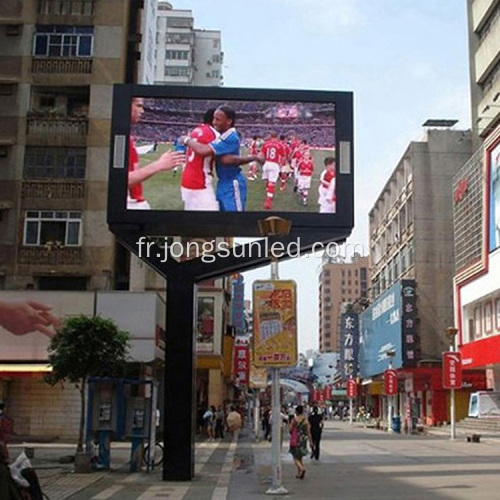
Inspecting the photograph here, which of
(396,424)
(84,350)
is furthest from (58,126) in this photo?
(396,424)

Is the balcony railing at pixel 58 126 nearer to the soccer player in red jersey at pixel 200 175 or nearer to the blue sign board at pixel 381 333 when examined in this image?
the soccer player in red jersey at pixel 200 175

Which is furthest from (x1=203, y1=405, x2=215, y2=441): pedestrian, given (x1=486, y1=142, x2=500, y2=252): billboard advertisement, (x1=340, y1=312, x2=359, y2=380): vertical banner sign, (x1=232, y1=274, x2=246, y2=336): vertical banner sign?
(x1=340, y1=312, x2=359, y2=380): vertical banner sign

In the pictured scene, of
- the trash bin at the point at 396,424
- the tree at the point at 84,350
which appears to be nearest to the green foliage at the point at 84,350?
the tree at the point at 84,350

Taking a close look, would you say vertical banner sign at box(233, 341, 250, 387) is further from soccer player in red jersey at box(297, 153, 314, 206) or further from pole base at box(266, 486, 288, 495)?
pole base at box(266, 486, 288, 495)

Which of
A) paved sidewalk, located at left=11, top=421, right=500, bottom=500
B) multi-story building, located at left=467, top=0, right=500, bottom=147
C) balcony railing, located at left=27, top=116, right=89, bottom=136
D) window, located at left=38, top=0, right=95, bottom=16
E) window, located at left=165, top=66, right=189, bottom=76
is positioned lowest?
paved sidewalk, located at left=11, top=421, right=500, bottom=500

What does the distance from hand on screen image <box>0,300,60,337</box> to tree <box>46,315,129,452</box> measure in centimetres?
1132

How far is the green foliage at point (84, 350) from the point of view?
20.7m

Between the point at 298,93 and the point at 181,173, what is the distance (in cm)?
325

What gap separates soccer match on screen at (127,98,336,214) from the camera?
1831cm

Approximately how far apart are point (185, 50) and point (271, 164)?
344 feet

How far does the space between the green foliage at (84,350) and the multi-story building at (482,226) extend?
2501 centimetres

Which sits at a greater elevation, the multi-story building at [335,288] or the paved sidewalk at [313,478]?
the multi-story building at [335,288]

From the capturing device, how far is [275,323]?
16.5 metres

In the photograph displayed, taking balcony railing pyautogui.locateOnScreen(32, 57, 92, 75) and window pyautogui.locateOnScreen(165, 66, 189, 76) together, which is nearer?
balcony railing pyautogui.locateOnScreen(32, 57, 92, 75)
